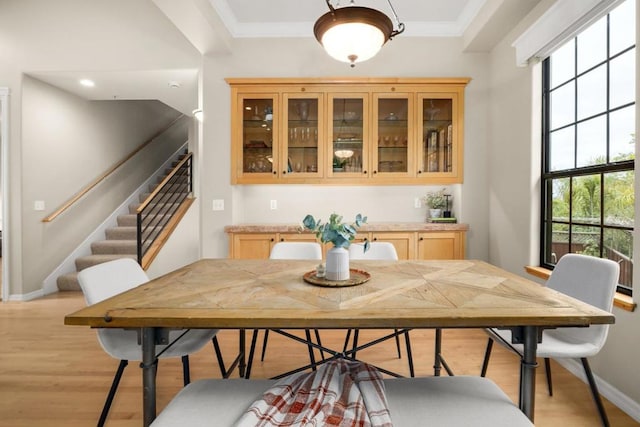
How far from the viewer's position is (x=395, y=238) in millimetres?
3156

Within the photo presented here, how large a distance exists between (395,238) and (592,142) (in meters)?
1.65

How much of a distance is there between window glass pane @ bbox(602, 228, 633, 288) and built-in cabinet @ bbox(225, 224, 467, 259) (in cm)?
127

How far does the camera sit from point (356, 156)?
330 cm

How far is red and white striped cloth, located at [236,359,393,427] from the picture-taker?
91 cm

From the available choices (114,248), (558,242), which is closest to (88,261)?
(114,248)

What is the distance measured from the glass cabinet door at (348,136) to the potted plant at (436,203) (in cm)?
85

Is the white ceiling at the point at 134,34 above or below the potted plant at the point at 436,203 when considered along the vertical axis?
above

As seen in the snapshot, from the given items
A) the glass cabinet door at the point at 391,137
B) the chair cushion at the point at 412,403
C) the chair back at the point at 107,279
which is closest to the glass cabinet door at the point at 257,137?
the glass cabinet door at the point at 391,137

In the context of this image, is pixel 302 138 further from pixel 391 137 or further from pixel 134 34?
pixel 134 34

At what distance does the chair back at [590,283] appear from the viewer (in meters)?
1.46

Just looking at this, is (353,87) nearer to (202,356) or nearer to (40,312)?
(202,356)

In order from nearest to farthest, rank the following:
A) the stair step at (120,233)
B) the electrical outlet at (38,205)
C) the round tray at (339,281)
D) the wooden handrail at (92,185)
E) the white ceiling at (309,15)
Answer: the round tray at (339,281) → the white ceiling at (309,15) → the electrical outlet at (38,205) → the wooden handrail at (92,185) → the stair step at (120,233)

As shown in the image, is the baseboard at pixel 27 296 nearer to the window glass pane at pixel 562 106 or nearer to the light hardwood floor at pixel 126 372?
the light hardwood floor at pixel 126 372

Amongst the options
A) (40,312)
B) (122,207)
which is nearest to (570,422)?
(40,312)
